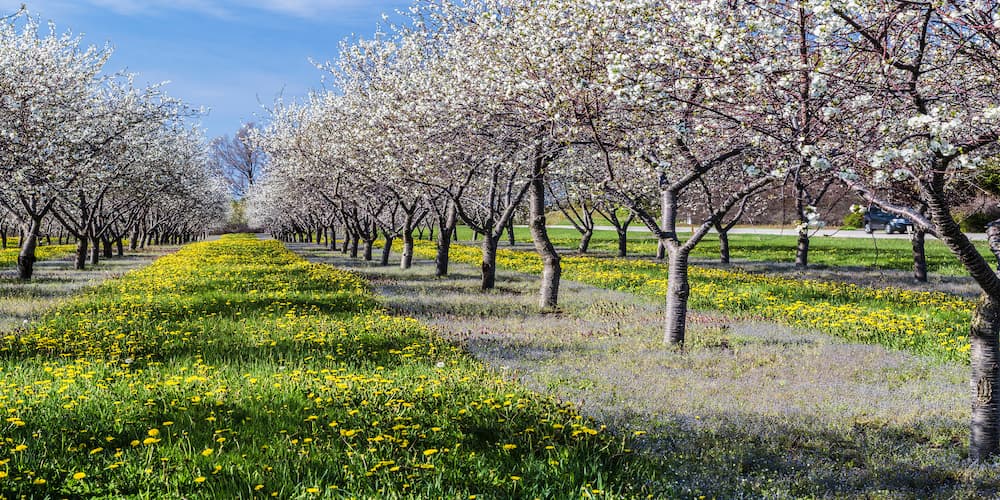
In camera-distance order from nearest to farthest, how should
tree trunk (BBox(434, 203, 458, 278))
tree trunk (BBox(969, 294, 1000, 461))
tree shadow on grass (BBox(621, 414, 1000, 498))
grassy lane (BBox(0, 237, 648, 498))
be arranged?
grassy lane (BBox(0, 237, 648, 498))
tree shadow on grass (BBox(621, 414, 1000, 498))
tree trunk (BBox(969, 294, 1000, 461))
tree trunk (BBox(434, 203, 458, 278))

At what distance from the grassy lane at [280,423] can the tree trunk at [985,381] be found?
351 centimetres

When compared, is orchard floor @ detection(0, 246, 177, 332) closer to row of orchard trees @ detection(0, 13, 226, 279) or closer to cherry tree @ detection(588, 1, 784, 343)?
row of orchard trees @ detection(0, 13, 226, 279)

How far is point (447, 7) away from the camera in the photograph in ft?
62.7

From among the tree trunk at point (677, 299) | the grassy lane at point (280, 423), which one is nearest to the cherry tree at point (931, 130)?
the grassy lane at point (280, 423)

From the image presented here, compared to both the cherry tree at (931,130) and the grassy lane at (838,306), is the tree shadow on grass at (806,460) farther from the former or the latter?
the grassy lane at (838,306)

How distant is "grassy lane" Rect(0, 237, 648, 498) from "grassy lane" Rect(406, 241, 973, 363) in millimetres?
7948

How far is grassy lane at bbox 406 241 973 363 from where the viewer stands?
43.6ft

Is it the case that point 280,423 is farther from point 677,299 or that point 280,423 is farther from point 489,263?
point 489,263

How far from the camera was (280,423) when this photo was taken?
6918 mm

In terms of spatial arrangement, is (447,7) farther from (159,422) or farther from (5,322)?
(159,422)

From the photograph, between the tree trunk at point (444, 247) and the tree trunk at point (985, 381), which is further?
the tree trunk at point (444, 247)

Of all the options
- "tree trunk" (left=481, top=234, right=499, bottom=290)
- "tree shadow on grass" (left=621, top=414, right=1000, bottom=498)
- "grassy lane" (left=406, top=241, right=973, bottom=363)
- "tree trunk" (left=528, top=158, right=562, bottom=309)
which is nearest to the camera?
"tree shadow on grass" (left=621, top=414, right=1000, bottom=498)

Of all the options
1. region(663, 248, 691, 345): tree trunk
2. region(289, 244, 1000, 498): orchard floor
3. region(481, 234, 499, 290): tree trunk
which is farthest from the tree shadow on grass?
region(481, 234, 499, 290): tree trunk

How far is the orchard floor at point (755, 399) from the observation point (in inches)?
251
